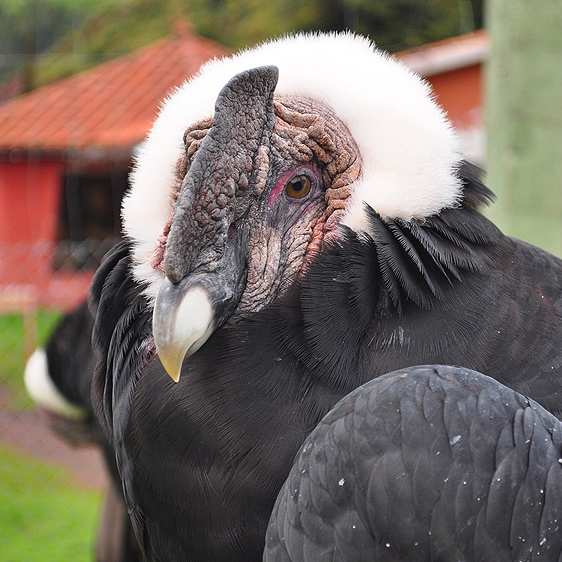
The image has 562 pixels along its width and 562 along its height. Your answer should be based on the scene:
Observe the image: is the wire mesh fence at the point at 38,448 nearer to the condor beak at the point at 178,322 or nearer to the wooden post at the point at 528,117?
the wooden post at the point at 528,117

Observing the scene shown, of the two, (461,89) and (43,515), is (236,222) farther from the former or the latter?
(461,89)

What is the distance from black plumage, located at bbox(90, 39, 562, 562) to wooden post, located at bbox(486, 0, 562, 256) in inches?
66.0

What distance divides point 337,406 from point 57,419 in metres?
4.12

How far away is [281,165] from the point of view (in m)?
2.26

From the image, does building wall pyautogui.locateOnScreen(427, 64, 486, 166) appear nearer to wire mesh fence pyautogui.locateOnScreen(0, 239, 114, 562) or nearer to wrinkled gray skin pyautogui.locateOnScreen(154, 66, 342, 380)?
wire mesh fence pyautogui.locateOnScreen(0, 239, 114, 562)

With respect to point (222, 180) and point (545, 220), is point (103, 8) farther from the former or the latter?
point (222, 180)

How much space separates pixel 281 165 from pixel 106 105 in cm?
1094

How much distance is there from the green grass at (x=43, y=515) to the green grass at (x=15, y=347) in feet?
5.37

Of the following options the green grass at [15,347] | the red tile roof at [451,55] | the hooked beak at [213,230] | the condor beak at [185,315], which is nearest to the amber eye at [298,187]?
the hooked beak at [213,230]

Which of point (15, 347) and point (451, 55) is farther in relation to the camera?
point (451, 55)

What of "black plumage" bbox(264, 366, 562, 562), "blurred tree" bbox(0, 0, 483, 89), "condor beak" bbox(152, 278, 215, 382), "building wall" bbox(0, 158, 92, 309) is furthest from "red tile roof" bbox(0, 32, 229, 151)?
"black plumage" bbox(264, 366, 562, 562)

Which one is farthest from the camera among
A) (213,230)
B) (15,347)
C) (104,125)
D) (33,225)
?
(33,225)

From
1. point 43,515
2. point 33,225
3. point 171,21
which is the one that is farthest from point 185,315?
point 171,21

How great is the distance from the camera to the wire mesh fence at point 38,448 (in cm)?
693
